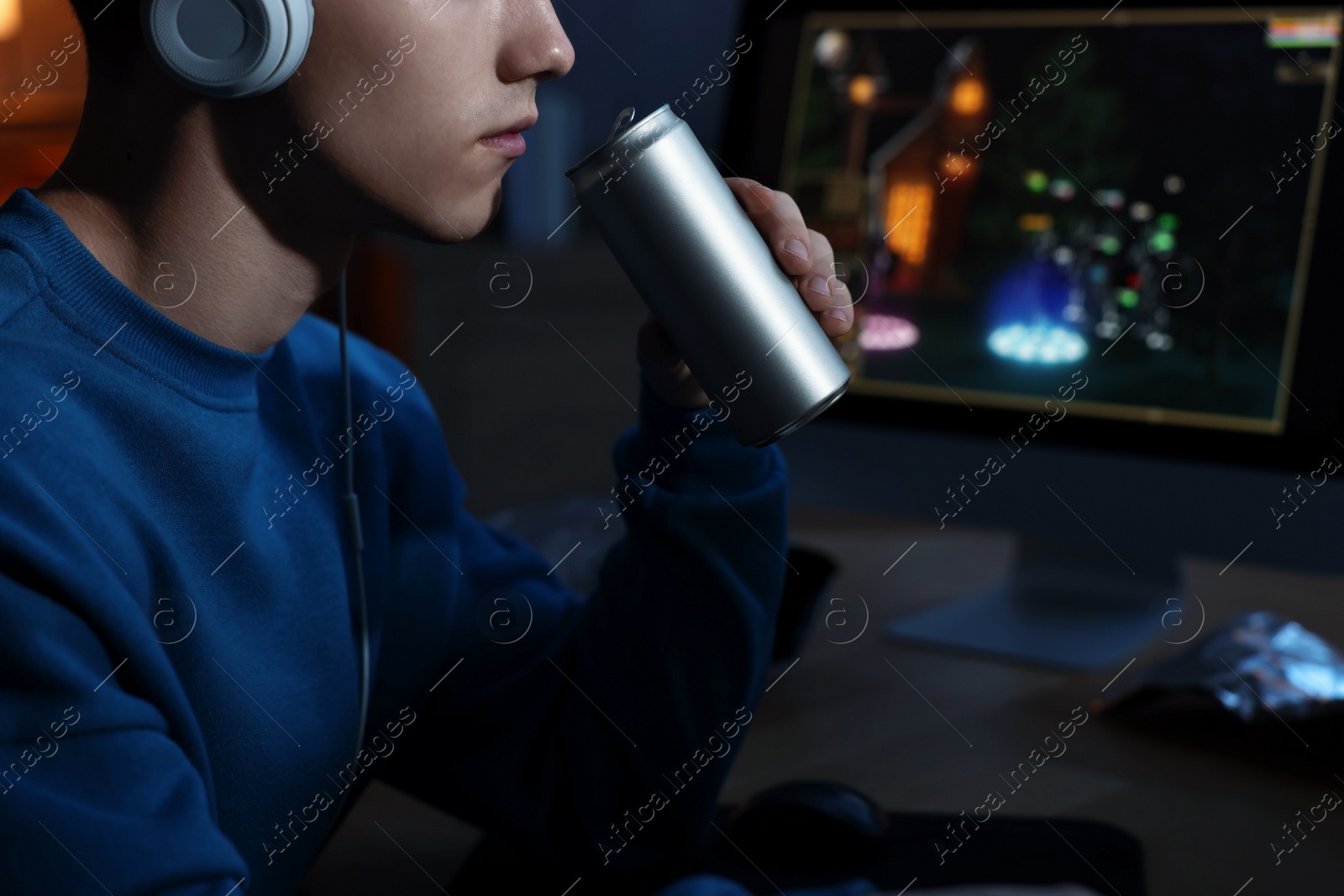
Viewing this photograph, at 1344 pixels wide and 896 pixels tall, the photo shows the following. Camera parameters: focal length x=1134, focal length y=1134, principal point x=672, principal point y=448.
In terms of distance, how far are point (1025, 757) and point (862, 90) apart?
58cm

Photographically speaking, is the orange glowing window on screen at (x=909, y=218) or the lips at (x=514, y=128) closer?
the lips at (x=514, y=128)

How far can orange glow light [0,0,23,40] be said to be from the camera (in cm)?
195

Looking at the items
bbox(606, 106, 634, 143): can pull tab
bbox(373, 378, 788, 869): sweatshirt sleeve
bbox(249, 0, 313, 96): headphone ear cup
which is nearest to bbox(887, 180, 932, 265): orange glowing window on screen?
bbox(373, 378, 788, 869): sweatshirt sleeve

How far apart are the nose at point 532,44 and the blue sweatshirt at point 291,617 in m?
0.17

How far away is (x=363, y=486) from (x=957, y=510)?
19.9 inches

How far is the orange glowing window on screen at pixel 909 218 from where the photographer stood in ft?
3.19

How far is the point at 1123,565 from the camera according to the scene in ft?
3.36

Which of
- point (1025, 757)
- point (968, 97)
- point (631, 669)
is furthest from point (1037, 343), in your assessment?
point (631, 669)

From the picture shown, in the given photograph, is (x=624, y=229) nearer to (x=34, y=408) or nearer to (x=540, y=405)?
(x=34, y=408)

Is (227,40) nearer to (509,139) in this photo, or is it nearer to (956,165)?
(509,139)

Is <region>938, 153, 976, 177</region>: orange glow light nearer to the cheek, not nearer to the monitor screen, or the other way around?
the monitor screen

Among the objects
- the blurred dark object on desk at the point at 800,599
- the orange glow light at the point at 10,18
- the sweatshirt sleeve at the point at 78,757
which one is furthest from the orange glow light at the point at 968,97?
the orange glow light at the point at 10,18

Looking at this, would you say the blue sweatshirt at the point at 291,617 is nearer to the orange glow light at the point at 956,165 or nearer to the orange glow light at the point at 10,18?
the orange glow light at the point at 956,165

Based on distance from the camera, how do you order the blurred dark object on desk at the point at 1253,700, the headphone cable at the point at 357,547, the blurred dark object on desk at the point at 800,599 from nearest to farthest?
the headphone cable at the point at 357,547, the blurred dark object on desk at the point at 1253,700, the blurred dark object on desk at the point at 800,599
